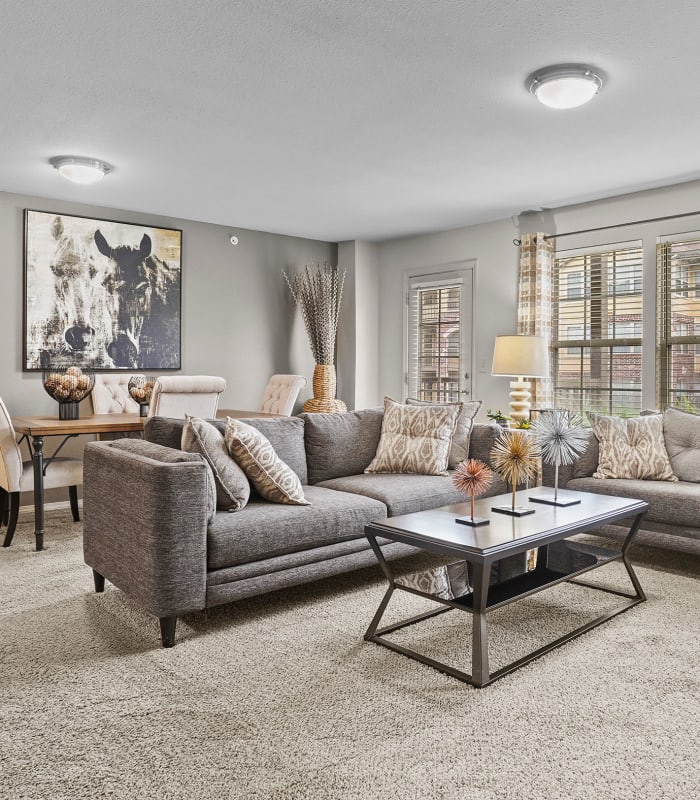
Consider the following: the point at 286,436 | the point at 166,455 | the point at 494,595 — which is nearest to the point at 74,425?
the point at 286,436

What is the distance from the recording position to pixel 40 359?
530 centimetres

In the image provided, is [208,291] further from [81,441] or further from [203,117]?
[203,117]

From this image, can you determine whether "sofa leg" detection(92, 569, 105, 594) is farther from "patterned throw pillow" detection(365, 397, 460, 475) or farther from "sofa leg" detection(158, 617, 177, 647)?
"patterned throw pillow" detection(365, 397, 460, 475)

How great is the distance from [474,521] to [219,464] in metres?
1.17

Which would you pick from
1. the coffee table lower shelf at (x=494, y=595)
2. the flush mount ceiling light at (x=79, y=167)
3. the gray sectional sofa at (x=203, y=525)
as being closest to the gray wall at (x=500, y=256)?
the coffee table lower shelf at (x=494, y=595)

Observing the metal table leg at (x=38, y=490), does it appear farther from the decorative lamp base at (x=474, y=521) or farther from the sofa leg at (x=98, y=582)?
the decorative lamp base at (x=474, y=521)

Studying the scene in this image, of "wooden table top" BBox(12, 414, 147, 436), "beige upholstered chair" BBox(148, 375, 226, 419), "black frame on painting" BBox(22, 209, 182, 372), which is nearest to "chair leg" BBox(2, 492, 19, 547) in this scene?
"wooden table top" BBox(12, 414, 147, 436)

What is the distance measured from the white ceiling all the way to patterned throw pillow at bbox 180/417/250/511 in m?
1.66

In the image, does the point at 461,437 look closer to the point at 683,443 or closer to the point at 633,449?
the point at 633,449

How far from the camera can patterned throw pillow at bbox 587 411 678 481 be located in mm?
4055

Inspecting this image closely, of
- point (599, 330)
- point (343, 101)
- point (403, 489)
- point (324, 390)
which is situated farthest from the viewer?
point (324, 390)

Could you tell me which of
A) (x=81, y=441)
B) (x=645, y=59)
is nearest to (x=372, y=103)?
(x=645, y=59)

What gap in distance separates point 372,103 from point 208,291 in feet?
10.7

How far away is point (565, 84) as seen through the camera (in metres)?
3.05
